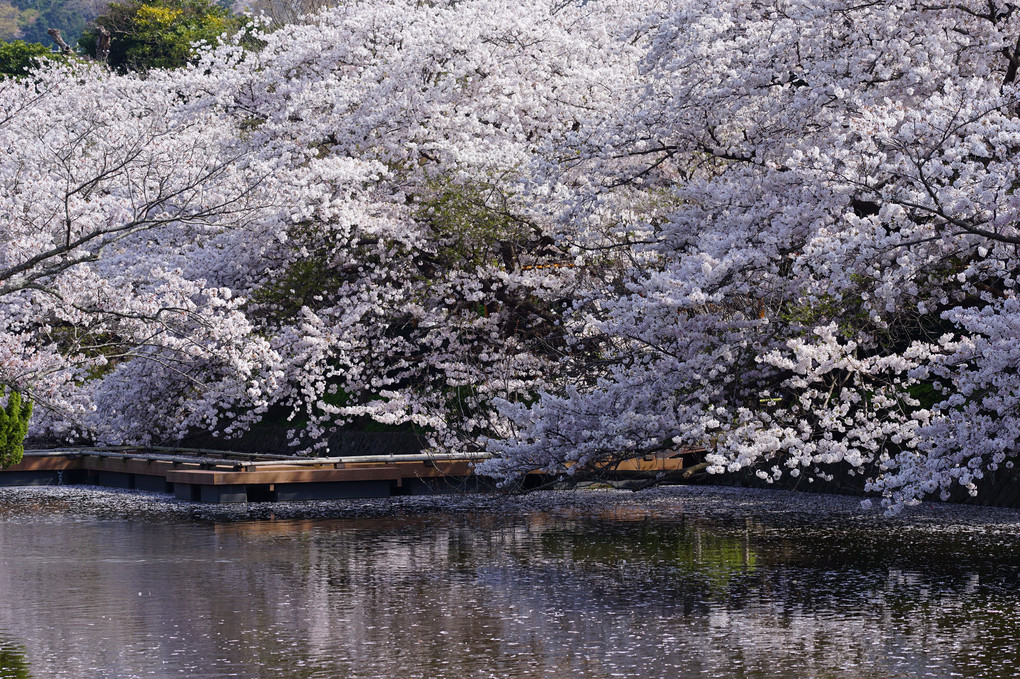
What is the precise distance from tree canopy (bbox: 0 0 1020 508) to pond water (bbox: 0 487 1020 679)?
1.35m

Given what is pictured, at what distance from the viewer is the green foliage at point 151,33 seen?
2398 inches

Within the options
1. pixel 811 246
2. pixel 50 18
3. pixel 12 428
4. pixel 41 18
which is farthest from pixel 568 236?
pixel 41 18

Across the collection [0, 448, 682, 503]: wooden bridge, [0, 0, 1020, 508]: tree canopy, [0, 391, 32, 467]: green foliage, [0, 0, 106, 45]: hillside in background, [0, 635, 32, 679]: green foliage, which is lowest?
[0, 635, 32, 679]: green foliage

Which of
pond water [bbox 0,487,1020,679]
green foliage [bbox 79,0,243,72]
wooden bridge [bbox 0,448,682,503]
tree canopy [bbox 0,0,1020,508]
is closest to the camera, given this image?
pond water [bbox 0,487,1020,679]

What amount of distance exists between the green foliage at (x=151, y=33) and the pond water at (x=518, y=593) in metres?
40.4

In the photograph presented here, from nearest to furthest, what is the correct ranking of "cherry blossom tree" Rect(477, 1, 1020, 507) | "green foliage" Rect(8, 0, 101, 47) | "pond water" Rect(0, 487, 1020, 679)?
1. "pond water" Rect(0, 487, 1020, 679)
2. "cherry blossom tree" Rect(477, 1, 1020, 507)
3. "green foliage" Rect(8, 0, 101, 47)

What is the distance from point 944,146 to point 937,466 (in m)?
4.34

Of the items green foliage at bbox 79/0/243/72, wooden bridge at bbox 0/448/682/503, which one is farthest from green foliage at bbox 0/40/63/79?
wooden bridge at bbox 0/448/682/503

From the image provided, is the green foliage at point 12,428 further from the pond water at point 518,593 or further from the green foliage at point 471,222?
the green foliage at point 471,222

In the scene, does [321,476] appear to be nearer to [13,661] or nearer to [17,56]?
[13,661]

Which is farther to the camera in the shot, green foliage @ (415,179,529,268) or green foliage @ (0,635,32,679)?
green foliage @ (415,179,529,268)

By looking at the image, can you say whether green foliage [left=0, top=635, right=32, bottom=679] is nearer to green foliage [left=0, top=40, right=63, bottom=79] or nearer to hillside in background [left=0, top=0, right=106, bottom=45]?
green foliage [left=0, top=40, right=63, bottom=79]

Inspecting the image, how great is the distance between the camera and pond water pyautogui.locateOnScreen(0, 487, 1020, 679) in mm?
11023

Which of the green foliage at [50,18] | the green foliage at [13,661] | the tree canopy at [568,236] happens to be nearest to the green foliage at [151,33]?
the tree canopy at [568,236]
